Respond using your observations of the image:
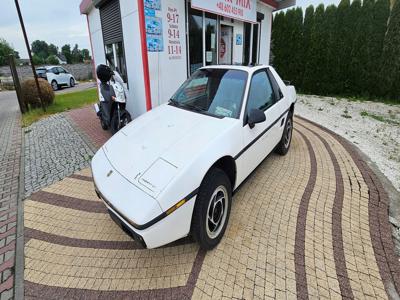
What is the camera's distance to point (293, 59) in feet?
35.7

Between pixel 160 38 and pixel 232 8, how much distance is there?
283 cm

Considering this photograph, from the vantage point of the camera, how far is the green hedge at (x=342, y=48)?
28.5 feet

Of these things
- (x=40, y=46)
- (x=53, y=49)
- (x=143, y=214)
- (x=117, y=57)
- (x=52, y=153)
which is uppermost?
(x=40, y=46)

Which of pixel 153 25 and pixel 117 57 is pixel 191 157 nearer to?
pixel 153 25

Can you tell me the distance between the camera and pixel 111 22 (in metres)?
6.02

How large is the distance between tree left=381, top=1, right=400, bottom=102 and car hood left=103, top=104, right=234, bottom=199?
9.34 m

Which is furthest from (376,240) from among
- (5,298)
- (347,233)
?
(5,298)

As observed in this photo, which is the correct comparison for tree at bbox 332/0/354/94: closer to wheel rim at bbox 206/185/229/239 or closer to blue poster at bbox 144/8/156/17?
blue poster at bbox 144/8/156/17

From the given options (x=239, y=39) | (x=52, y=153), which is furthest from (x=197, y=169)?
(x=239, y=39)

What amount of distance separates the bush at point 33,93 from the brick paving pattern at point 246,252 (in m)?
6.81

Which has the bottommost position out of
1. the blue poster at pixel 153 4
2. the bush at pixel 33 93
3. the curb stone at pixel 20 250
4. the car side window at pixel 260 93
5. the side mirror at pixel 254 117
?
the curb stone at pixel 20 250

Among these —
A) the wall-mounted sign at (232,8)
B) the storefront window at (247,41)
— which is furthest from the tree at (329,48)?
the wall-mounted sign at (232,8)

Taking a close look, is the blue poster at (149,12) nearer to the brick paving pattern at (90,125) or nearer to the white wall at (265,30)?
the brick paving pattern at (90,125)

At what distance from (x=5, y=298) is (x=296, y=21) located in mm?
12309
